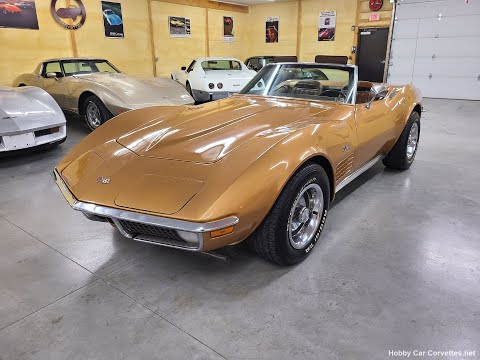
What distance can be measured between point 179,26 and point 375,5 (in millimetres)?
6752

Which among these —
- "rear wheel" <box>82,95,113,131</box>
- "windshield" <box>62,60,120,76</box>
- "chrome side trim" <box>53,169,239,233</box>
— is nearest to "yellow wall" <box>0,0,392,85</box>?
"windshield" <box>62,60,120,76</box>

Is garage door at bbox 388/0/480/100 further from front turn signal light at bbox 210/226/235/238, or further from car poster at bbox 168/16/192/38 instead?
front turn signal light at bbox 210/226/235/238

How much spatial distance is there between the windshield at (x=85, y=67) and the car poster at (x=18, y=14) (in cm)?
306

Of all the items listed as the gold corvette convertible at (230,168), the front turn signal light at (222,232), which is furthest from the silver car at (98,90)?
the front turn signal light at (222,232)

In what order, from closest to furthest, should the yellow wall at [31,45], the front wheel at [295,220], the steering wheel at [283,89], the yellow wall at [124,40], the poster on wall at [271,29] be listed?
the front wheel at [295,220] → the steering wheel at [283,89] → the yellow wall at [31,45] → the yellow wall at [124,40] → the poster on wall at [271,29]

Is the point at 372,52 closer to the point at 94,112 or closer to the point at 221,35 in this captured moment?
the point at 221,35

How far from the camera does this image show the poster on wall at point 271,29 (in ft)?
48.0

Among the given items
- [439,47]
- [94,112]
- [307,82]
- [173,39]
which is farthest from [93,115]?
[439,47]

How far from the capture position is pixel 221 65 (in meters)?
9.07

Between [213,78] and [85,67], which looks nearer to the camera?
[85,67]

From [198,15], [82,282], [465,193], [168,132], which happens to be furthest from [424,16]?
[82,282]

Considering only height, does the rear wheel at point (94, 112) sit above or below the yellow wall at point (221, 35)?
below

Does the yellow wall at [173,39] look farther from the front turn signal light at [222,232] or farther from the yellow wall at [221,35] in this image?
the front turn signal light at [222,232]

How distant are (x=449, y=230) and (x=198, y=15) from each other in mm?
12465
